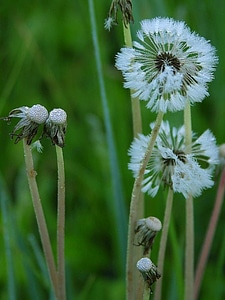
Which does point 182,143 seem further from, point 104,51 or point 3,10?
point 3,10

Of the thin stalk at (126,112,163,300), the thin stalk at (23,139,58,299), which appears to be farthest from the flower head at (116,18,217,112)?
the thin stalk at (23,139,58,299)

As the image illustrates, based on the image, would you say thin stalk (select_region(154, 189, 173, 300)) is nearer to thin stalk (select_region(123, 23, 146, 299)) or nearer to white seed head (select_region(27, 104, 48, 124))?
thin stalk (select_region(123, 23, 146, 299))

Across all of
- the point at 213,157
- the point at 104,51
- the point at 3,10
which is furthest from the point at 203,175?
the point at 3,10

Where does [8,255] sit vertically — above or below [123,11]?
below

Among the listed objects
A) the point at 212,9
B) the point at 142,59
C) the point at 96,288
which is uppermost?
the point at 212,9

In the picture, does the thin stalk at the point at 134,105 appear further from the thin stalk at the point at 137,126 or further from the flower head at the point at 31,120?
the flower head at the point at 31,120

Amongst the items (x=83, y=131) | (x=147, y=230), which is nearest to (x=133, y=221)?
(x=147, y=230)

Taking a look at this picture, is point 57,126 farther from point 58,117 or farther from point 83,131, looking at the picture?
point 83,131
